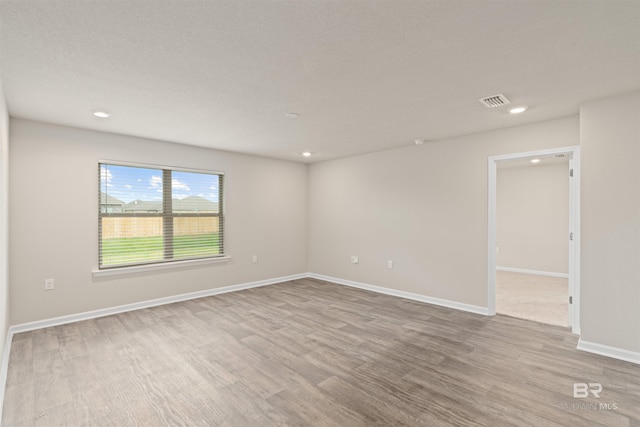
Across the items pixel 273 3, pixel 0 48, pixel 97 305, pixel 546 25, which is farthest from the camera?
pixel 97 305

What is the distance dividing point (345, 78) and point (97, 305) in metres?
4.09

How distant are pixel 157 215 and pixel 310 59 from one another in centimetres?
349

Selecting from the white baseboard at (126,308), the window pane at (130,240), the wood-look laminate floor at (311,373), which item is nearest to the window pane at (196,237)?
the window pane at (130,240)

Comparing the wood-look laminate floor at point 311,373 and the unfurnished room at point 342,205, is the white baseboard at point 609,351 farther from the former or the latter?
the wood-look laminate floor at point 311,373

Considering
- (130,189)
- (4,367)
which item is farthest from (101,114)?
(4,367)

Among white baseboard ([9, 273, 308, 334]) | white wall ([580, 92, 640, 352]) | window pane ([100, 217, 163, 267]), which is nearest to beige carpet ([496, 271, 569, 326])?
white wall ([580, 92, 640, 352])

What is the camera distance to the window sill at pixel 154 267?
3854 mm

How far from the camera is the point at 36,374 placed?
2.42 m

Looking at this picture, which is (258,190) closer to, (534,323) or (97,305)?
(97,305)

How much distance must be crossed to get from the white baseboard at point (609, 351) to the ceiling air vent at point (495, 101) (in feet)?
7.97

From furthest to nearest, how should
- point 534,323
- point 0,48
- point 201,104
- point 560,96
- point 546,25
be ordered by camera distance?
point 534,323 < point 201,104 < point 560,96 < point 0,48 < point 546,25

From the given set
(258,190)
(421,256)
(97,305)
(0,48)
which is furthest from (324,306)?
(0,48)

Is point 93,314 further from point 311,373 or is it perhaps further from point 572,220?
point 572,220

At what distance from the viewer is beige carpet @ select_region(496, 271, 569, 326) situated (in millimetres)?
3863
